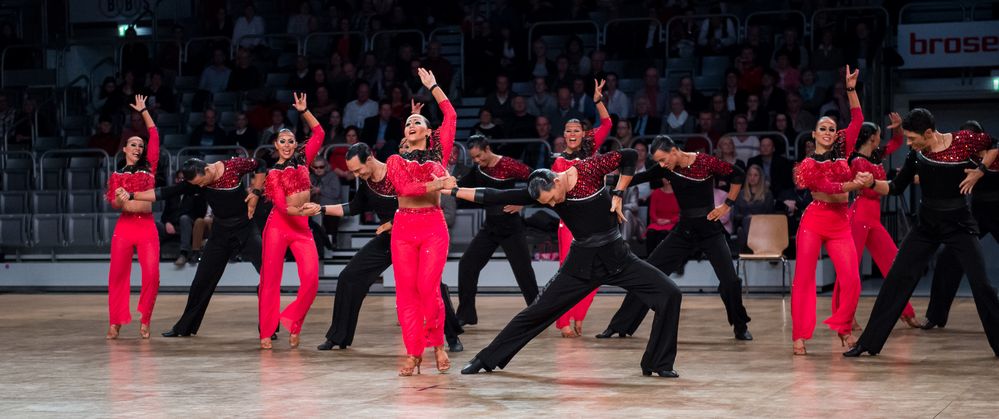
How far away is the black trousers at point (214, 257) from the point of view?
471 inches

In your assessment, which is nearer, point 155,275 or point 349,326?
point 349,326

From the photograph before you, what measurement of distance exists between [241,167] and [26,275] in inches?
341

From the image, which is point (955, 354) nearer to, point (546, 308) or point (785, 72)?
point (546, 308)

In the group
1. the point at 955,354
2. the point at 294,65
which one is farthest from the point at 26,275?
the point at 955,354

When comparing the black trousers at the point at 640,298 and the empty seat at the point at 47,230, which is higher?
the black trousers at the point at 640,298

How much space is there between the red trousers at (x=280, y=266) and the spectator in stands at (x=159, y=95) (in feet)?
35.4

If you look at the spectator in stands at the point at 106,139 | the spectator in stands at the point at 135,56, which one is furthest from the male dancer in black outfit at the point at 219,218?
the spectator in stands at the point at 135,56

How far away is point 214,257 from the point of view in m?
12.0

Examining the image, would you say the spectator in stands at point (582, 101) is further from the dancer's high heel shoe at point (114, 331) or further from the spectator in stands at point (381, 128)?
the dancer's high heel shoe at point (114, 331)

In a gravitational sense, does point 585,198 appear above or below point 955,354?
above

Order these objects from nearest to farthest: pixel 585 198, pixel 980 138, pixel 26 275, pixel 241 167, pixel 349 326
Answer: pixel 585 198 → pixel 980 138 → pixel 349 326 → pixel 241 167 → pixel 26 275

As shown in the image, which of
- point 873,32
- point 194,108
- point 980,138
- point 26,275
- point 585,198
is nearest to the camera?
point 585,198

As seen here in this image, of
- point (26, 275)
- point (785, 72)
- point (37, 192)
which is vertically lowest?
point (26, 275)

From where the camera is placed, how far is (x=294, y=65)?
21.4 m
